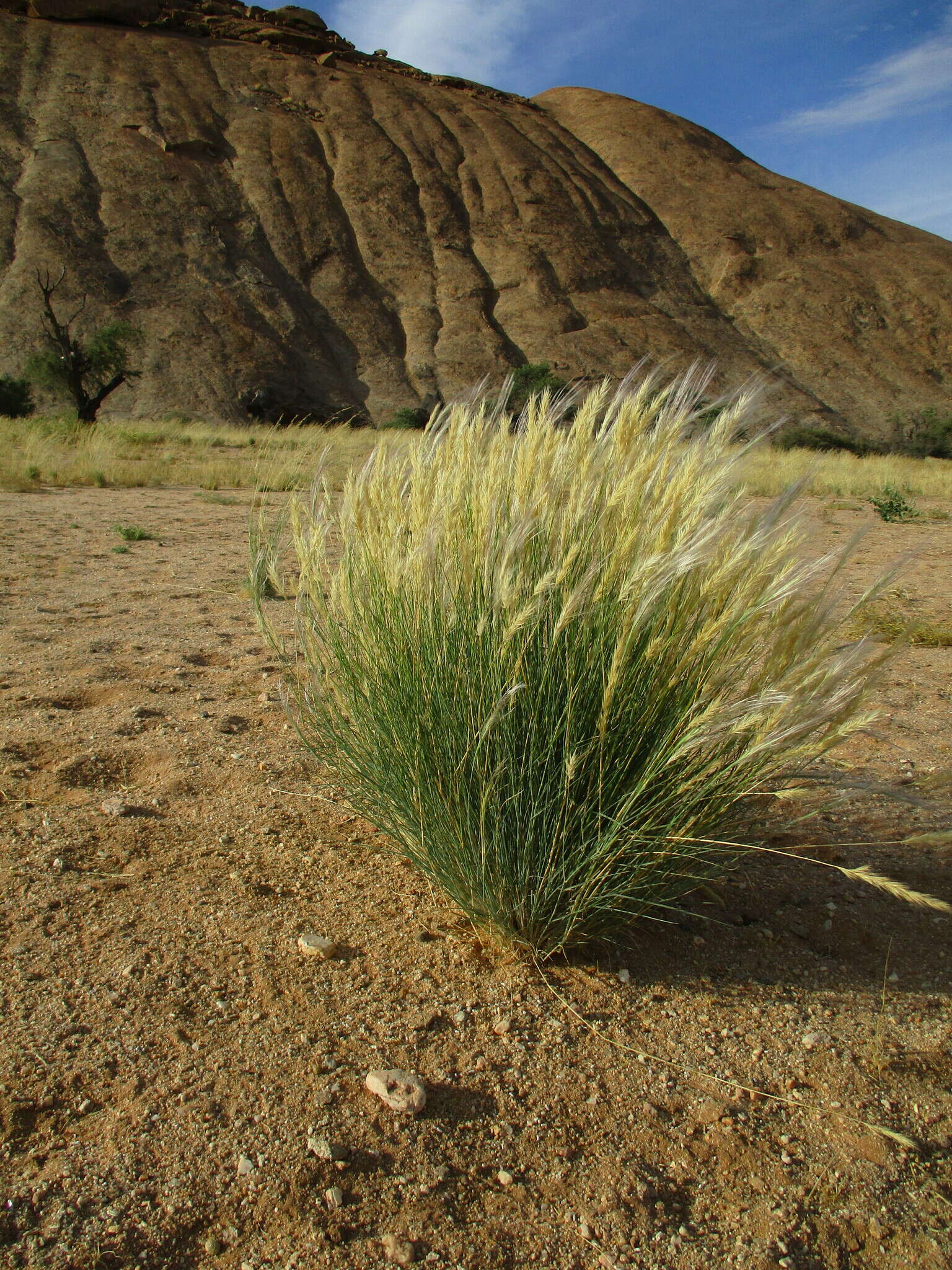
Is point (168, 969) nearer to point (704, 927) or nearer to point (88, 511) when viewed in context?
point (704, 927)

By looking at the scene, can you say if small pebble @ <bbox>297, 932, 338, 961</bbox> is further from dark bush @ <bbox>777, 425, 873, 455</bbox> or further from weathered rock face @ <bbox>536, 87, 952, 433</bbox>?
weathered rock face @ <bbox>536, 87, 952, 433</bbox>

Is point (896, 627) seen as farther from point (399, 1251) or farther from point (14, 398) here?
point (14, 398)

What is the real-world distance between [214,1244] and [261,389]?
29.4m

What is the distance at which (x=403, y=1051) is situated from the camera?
1.66m

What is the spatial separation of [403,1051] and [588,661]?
82 centimetres

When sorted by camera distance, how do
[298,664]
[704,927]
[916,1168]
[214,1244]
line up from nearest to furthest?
[214,1244] → [916,1168] → [704,927] → [298,664]

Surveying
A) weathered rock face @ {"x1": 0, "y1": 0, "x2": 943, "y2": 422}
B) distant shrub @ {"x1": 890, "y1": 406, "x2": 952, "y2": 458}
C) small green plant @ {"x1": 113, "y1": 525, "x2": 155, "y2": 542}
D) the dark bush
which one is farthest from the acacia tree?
distant shrub @ {"x1": 890, "y1": 406, "x2": 952, "y2": 458}

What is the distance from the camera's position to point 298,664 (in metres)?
3.79

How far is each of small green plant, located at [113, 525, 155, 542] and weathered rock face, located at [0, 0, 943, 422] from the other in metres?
21.0

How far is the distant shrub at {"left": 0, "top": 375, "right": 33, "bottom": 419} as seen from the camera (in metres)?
20.2

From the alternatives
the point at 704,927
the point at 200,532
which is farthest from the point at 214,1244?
the point at 200,532

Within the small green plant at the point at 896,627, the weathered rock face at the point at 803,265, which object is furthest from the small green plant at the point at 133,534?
the weathered rock face at the point at 803,265

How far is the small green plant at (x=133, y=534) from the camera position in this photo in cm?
673

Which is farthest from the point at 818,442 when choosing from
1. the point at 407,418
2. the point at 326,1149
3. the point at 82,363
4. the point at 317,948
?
the point at 326,1149
